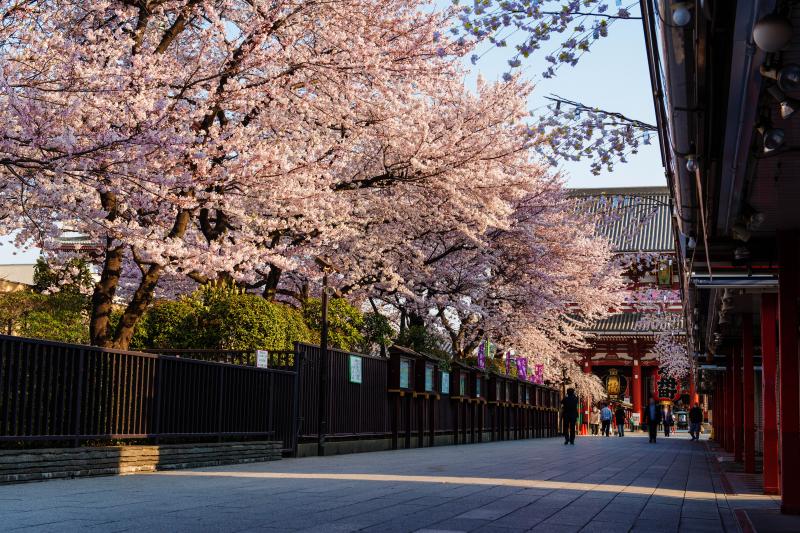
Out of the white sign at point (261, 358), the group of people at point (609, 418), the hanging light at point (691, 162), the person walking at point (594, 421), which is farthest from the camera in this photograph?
the person walking at point (594, 421)

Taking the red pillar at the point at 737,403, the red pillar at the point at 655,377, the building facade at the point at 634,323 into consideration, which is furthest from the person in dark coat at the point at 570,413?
the red pillar at the point at 655,377

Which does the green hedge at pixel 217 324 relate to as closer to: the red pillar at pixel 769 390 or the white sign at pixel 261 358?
the white sign at pixel 261 358

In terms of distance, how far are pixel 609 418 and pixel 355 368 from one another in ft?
97.2

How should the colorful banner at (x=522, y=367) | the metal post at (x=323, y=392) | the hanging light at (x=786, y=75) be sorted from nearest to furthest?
the hanging light at (x=786, y=75) < the metal post at (x=323, y=392) < the colorful banner at (x=522, y=367)

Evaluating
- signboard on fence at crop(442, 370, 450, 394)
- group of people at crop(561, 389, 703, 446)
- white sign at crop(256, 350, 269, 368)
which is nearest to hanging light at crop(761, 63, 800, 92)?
white sign at crop(256, 350, 269, 368)

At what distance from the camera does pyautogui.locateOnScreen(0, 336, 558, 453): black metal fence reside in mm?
11180

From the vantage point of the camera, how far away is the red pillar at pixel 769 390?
13.1 m

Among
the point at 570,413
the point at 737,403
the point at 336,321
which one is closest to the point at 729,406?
the point at 737,403

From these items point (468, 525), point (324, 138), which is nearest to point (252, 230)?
point (324, 138)

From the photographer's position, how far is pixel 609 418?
47.8 m

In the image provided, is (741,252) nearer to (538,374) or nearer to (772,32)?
(772,32)

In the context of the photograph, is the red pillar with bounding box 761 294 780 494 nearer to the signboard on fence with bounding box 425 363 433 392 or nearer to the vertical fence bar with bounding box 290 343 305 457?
the vertical fence bar with bounding box 290 343 305 457

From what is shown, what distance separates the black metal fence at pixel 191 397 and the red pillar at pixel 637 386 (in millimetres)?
39677

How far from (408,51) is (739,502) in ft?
38.9
